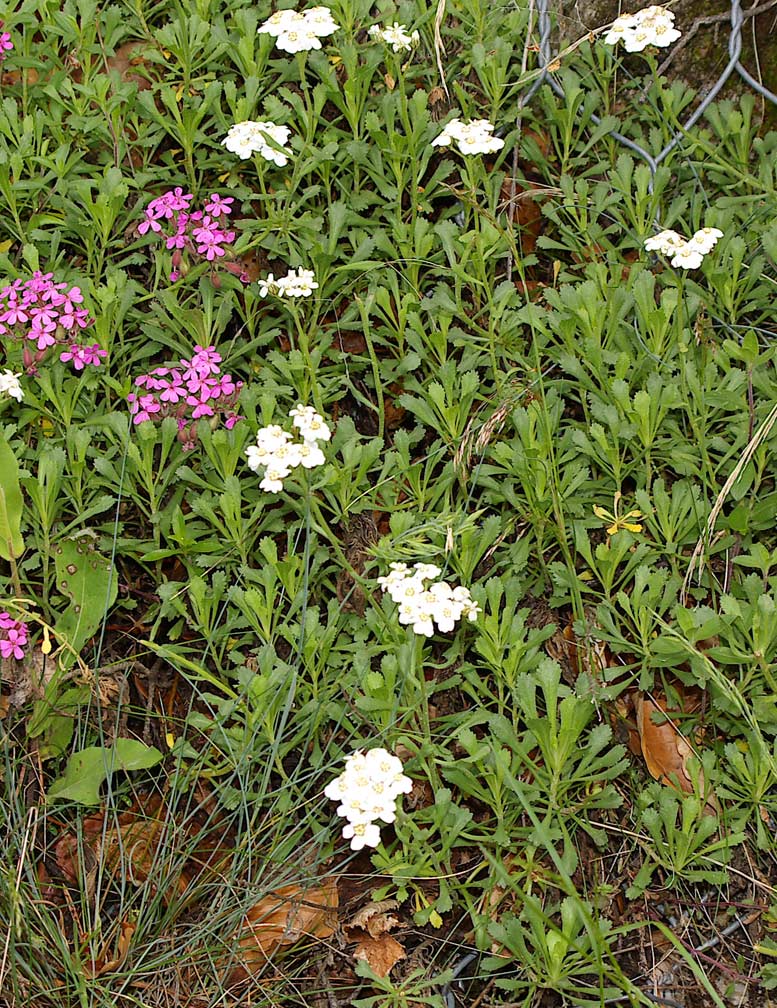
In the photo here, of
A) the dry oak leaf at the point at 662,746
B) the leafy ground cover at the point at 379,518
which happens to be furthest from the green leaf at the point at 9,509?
the dry oak leaf at the point at 662,746

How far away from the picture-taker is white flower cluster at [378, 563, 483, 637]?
226 centimetres

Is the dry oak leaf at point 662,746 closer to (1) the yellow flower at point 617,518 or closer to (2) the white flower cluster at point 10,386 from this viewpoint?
(1) the yellow flower at point 617,518

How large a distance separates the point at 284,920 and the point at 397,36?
2.50 metres

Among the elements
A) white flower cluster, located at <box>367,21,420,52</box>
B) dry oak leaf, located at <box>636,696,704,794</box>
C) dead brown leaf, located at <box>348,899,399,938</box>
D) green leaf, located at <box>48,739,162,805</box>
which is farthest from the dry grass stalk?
white flower cluster, located at <box>367,21,420,52</box>

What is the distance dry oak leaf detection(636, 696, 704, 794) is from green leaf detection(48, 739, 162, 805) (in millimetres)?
1147

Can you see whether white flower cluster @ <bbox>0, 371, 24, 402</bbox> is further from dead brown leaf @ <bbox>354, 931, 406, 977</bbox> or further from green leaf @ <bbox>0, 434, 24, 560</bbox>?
dead brown leaf @ <bbox>354, 931, 406, 977</bbox>

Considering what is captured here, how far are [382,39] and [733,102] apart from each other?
3.61 feet

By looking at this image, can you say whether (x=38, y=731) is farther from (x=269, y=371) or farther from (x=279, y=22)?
(x=279, y=22)

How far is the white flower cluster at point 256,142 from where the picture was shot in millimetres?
3035

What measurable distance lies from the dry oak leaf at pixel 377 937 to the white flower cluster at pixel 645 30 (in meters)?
2.43

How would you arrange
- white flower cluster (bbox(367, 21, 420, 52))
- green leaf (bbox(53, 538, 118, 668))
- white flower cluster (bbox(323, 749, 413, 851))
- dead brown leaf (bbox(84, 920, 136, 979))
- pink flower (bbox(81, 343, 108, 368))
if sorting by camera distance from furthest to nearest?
white flower cluster (bbox(367, 21, 420, 52)) → pink flower (bbox(81, 343, 108, 368)) → green leaf (bbox(53, 538, 118, 668)) → dead brown leaf (bbox(84, 920, 136, 979)) → white flower cluster (bbox(323, 749, 413, 851))

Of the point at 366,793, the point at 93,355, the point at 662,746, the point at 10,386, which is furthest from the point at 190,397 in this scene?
the point at 662,746

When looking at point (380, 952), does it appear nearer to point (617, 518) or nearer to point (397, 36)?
point (617, 518)

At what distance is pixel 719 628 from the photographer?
93.6 inches
